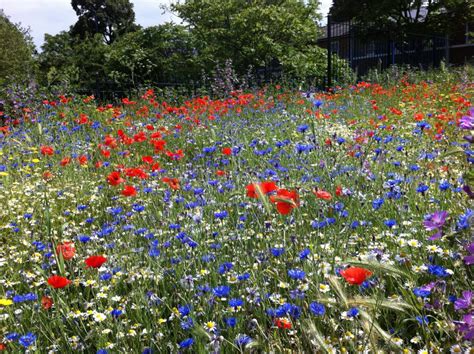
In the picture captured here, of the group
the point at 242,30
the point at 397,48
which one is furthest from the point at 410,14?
the point at 242,30

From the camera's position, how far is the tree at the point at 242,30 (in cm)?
1253

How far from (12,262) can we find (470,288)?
2387 mm

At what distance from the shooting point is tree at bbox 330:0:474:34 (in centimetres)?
2366

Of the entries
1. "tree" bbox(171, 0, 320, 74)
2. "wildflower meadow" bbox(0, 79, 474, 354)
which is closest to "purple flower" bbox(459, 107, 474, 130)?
"wildflower meadow" bbox(0, 79, 474, 354)

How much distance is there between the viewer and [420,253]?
80.5 inches

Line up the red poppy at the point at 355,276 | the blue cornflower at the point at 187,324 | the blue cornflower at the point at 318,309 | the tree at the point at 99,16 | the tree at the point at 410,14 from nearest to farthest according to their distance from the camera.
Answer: the red poppy at the point at 355,276 → the blue cornflower at the point at 318,309 → the blue cornflower at the point at 187,324 → the tree at the point at 410,14 → the tree at the point at 99,16

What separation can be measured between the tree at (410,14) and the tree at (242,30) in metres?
12.2

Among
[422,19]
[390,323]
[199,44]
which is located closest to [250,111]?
[390,323]

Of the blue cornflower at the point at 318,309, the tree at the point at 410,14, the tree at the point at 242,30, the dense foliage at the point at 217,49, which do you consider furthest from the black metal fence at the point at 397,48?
the blue cornflower at the point at 318,309

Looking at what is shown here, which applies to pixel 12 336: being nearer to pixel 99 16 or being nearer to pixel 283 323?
pixel 283 323

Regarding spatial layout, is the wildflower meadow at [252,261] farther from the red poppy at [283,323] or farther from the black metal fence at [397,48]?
the black metal fence at [397,48]

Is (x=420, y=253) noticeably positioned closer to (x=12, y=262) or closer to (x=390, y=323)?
(x=390, y=323)

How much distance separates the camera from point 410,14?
24.9 m

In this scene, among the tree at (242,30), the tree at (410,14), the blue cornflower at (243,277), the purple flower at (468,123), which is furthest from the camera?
the tree at (410,14)
